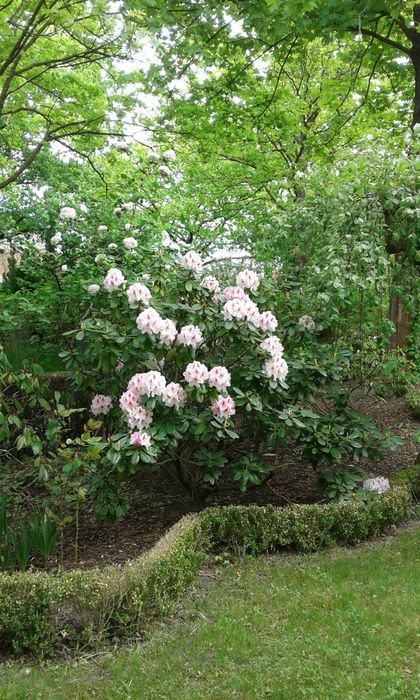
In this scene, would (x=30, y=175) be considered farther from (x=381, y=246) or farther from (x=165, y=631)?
(x=165, y=631)

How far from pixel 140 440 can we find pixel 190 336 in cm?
83

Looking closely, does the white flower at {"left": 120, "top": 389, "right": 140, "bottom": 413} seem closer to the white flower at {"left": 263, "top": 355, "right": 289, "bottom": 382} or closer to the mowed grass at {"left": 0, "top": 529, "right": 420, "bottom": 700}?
the white flower at {"left": 263, "top": 355, "right": 289, "bottom": 382}

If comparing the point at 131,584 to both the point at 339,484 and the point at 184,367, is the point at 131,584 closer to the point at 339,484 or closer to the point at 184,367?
the point at 184,367

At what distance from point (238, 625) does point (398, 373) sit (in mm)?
3005

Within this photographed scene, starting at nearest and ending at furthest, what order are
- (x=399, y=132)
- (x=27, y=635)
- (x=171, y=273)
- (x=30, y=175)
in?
(x=27, y=635), (x=171, y=273), (x=399, y=132), (x=30, y=175)

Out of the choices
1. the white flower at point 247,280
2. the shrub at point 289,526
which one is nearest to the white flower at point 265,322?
the white flower at point 247,280

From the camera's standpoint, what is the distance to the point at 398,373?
18.5 ft

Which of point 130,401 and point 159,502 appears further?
point 159,502

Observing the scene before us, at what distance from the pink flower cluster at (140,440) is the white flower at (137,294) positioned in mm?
972

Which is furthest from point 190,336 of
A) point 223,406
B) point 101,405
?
point 101,405

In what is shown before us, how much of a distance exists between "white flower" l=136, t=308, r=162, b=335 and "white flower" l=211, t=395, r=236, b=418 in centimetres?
67

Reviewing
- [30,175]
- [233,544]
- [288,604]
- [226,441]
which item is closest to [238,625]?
[288,604]

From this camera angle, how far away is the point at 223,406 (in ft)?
14.6

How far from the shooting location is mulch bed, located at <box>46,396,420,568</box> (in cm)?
469
